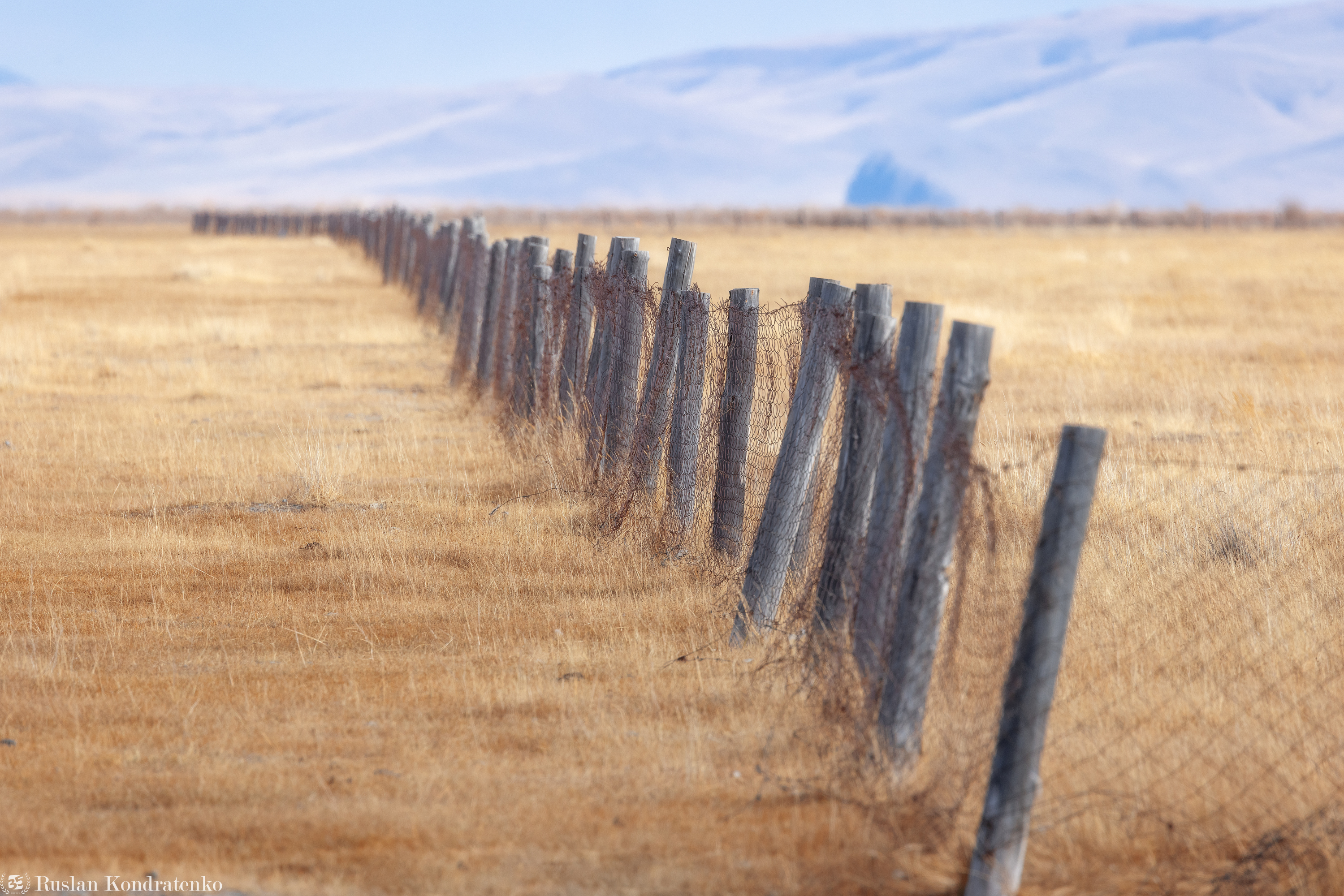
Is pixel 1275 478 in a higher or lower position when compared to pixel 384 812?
higher

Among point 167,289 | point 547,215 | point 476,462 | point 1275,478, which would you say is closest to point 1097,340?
point 1275,478

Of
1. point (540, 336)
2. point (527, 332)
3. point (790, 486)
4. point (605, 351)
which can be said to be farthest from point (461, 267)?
point (790, 486)

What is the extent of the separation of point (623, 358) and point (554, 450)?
117 centimetres

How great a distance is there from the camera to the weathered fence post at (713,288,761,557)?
604 cm

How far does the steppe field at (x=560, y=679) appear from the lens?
3750 millimetres

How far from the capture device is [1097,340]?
55.7ft

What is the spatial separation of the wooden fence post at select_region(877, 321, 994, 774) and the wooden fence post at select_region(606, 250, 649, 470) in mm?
3451

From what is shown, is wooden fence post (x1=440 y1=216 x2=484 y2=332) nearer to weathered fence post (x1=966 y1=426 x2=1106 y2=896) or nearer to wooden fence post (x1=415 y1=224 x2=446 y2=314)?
wooden fence post (x1=415 y1=224 x2=446 y2=314)

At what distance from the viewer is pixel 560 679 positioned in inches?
202

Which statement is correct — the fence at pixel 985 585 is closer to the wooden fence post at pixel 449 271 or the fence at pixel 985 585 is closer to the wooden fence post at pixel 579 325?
the wooden fence post at pixel 579 325

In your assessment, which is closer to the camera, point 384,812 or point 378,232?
point 384,812

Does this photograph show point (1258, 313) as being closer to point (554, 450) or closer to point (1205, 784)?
point (554, 450)

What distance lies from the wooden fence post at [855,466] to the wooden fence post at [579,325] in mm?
4157

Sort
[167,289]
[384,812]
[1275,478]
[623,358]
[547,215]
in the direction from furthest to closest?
[547,215] → [167,289] → [1275,478] → [623,358] → [384,812]
